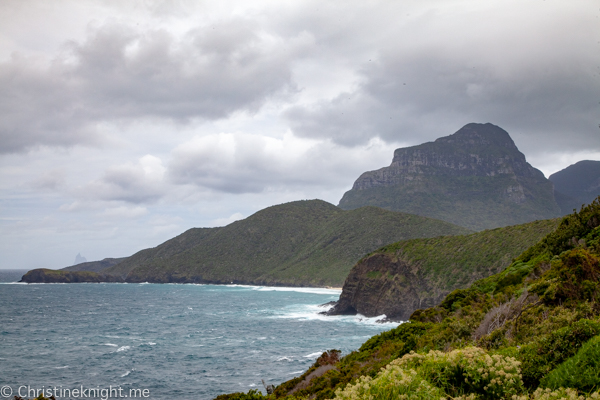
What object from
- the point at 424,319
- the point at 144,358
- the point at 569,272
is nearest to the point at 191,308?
the point at 144,358

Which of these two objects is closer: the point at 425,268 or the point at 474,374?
the point at 474,374

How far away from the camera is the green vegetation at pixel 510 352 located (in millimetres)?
8164

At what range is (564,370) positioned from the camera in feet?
28.2

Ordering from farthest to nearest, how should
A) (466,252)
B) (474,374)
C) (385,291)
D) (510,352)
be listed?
(385,291), (466,252), (510,352), (474,374)

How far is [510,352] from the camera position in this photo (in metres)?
10.6

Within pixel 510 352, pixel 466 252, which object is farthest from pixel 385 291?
pixel 510 352

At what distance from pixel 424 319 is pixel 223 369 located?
1978 centimetres

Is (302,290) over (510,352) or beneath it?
beneath

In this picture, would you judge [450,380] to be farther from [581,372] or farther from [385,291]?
[385,291]

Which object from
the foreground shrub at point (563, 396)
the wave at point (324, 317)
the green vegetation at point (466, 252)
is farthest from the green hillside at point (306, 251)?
the foreground shrub at point (563, 396)

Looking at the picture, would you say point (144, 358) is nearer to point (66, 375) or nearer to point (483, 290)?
point (66, 375)

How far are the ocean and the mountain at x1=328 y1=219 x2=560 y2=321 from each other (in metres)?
5.72

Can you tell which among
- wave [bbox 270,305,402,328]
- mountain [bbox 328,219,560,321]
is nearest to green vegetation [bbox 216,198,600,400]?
mountain [bbox 328,219,560,321]

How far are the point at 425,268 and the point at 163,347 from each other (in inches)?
1894
